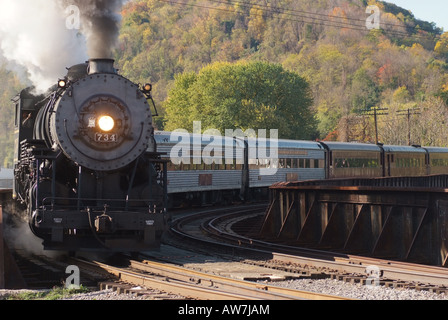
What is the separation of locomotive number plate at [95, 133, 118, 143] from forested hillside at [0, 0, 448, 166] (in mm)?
47534

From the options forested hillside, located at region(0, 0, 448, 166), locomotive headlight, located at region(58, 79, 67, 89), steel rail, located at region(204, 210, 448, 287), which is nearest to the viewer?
steel rail, located at region(204, 210, 448, 287)

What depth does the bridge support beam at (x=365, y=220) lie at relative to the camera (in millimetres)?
12602

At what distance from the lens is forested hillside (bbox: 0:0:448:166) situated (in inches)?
2653

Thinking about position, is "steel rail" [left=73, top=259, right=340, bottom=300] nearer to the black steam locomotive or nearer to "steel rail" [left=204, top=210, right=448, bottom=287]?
the black steam locomotive

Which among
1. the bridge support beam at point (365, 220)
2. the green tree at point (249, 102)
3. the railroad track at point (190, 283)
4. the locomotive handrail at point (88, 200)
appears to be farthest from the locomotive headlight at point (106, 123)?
the green tree at point (249, 102)

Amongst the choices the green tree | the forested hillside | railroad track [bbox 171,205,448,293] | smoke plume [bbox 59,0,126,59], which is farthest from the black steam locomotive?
the forested hillside

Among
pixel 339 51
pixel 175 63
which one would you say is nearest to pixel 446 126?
pixel 339 51

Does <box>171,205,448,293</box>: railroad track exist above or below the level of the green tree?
below

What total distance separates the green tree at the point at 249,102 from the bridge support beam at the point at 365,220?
42156 mm

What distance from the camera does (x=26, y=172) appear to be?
44.4ft

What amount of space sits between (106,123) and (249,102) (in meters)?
48.3

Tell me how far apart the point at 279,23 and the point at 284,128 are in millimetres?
130938

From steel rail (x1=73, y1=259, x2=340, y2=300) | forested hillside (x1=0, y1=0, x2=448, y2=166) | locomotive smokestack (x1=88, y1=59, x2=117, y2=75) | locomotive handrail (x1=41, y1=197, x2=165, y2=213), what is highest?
forested hillside (x1=0, y1=0, x2=448, y2=166)
